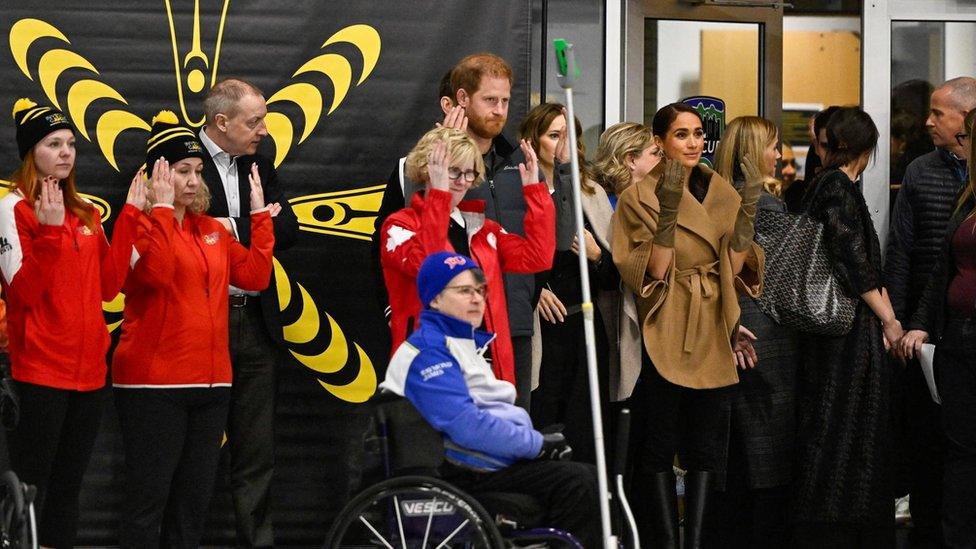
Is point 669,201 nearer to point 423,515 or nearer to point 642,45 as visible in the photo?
point 423,515

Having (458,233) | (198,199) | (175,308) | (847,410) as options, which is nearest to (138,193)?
(198,199)

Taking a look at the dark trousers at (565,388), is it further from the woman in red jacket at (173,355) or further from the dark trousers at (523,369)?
the woman in red jacket at (173,355)

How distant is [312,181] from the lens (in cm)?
621

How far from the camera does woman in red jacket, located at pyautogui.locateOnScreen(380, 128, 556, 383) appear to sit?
5141mm

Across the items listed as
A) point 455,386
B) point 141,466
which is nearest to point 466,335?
point 455,386

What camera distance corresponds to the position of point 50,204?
200 inches

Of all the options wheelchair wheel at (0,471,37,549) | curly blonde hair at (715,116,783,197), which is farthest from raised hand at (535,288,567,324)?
wheelchair wheel at (0,471,37,549)

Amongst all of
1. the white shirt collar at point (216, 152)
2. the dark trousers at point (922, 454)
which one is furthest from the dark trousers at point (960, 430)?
the white shirt collar at point (216, 152)

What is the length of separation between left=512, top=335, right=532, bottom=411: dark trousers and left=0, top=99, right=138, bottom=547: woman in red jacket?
4.70 ft

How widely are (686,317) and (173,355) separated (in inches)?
76.0

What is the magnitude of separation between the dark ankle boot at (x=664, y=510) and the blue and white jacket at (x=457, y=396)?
43.2 inches

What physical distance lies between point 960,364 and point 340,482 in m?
2.50

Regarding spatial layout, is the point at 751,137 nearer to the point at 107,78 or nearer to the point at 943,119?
the point at 943,119

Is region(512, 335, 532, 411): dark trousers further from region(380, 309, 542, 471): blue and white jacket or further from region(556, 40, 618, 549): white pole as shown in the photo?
region(556, 40, 618, 549): white pole
